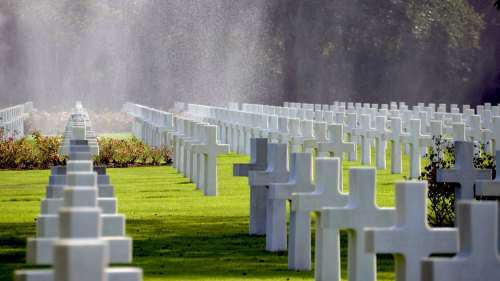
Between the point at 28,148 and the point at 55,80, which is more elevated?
the point at 55,80

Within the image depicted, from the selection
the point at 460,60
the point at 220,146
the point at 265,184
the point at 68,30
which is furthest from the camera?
the point at 68,30

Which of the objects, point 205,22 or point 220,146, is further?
point 205,22

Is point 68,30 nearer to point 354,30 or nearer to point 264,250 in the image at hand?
point 354,30

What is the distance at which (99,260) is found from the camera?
136 inches

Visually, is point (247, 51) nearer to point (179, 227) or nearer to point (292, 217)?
point (179, 227)

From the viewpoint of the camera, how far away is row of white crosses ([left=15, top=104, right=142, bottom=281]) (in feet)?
11.3

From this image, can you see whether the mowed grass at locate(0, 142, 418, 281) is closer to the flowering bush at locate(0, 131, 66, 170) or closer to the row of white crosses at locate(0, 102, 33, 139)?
the flowering bush at locate(0, 131, 66, 170)

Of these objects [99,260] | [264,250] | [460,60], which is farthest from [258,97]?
[99,260]

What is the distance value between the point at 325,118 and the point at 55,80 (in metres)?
39.5

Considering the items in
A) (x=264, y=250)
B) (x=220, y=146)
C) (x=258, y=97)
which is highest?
(x=258, y=97)

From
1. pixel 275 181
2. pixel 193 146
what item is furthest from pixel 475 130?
pixel 275 181

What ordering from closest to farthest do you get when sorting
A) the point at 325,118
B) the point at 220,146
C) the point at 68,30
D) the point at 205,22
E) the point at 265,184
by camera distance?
1. the point at 265,184
2. the point at 220,146
3. the point at 325,118
4. the point at 205,22
5. the point at 68,30

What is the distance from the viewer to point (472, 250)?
4320 millimetres

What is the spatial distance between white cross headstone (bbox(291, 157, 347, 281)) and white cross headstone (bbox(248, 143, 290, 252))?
1838 mm
